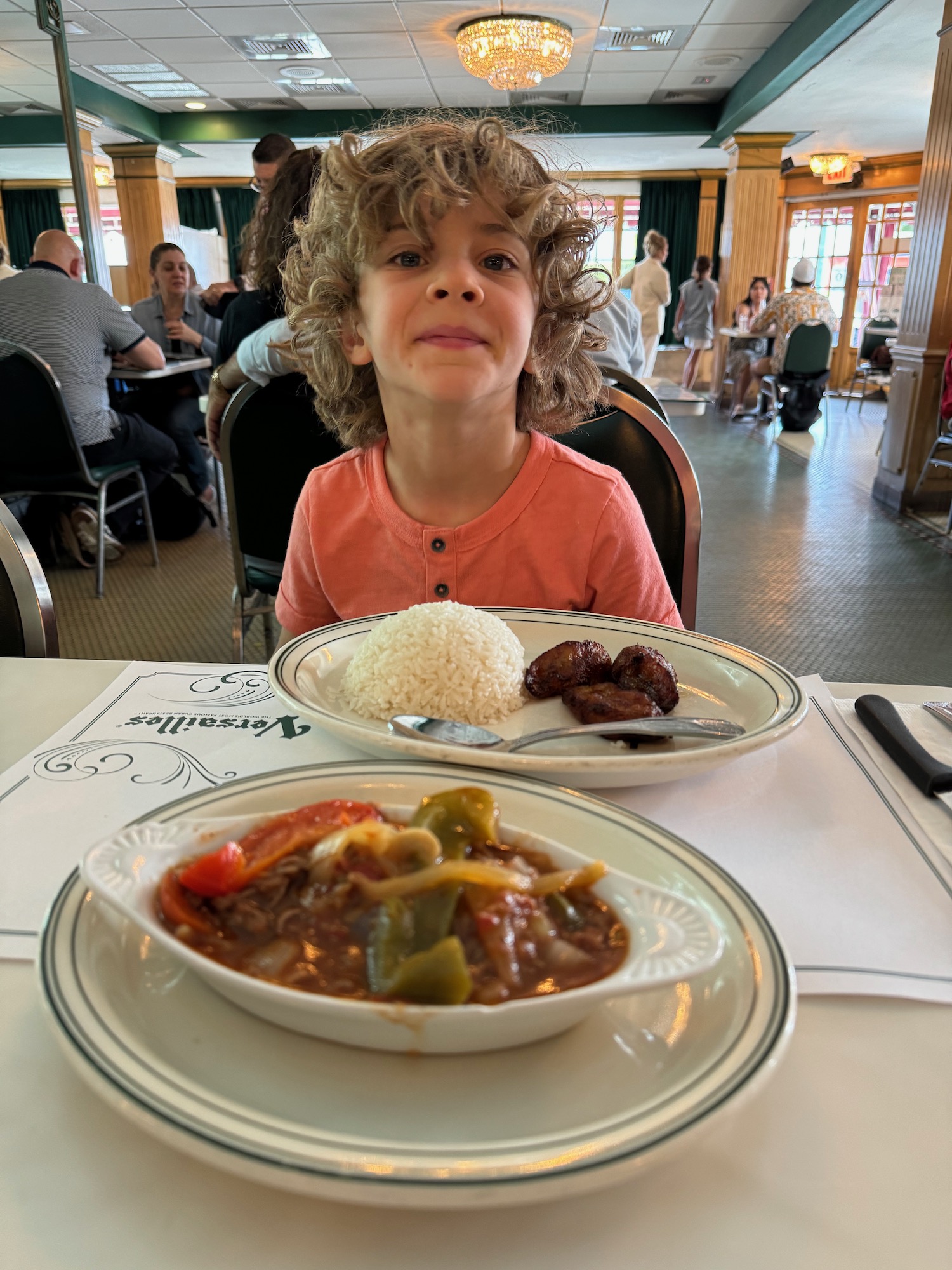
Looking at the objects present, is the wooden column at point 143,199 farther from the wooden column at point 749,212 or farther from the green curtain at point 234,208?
the wooden column at point 749,212

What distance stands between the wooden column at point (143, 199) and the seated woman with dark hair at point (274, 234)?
836cm

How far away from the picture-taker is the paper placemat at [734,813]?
0.50 meters

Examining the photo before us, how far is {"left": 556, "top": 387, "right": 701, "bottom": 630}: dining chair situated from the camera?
4.75 ft

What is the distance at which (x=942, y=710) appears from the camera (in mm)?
797

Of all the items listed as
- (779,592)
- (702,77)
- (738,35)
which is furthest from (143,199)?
(779,592)

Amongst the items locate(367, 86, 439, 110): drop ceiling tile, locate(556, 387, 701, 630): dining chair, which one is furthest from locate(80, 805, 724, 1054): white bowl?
locate(367, 86, 439, 110): drop ceiling tile

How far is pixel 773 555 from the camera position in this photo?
Answer: 13.5 ft

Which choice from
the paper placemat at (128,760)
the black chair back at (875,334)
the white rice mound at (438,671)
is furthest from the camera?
the black chair back at (875,334)

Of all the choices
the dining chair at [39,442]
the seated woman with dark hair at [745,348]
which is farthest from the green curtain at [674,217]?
the dining chair at [39,442]

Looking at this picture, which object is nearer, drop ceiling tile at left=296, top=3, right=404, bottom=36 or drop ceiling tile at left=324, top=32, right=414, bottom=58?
drop ceiling tile at left=296, top=3, right=404, bottom=36

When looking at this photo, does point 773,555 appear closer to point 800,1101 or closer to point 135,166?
point 800,1101

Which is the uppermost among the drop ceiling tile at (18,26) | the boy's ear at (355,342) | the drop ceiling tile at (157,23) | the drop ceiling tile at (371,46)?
the drop ceiling tile at (157,23)

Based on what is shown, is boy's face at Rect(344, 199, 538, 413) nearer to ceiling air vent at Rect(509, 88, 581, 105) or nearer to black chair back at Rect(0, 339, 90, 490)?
black chair back at Rect(0, 339, 90, 490)

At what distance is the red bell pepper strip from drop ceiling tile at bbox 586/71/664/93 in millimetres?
9229
